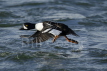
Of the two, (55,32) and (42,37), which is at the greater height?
(55,32)

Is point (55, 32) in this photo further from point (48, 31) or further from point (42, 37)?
point (42, 37)

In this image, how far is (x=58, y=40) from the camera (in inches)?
386

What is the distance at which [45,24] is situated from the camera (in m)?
8.41

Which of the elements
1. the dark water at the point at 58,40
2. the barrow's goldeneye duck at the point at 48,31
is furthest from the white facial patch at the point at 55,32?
the dark water at the point at 58,40

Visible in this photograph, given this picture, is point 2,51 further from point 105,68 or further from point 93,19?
point 93,19

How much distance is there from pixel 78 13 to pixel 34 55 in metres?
5.97

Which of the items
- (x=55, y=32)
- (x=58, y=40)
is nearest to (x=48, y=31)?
(x=55, y=32)

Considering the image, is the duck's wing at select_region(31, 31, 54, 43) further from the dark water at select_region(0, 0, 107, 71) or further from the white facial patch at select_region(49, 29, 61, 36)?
the dark water at select_region(0, 0, 107, 71)

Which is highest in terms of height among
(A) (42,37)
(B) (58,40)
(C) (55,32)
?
(C) (55,32)

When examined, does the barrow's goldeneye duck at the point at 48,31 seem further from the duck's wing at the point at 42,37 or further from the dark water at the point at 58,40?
the dark water at the point at 58,40

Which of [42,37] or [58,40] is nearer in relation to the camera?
[42,37]

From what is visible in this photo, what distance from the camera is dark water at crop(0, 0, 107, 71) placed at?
7570 millimetres

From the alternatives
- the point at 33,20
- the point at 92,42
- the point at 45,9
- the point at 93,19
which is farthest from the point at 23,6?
the point at 92,42

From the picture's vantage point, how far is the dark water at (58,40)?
7.57 metres
